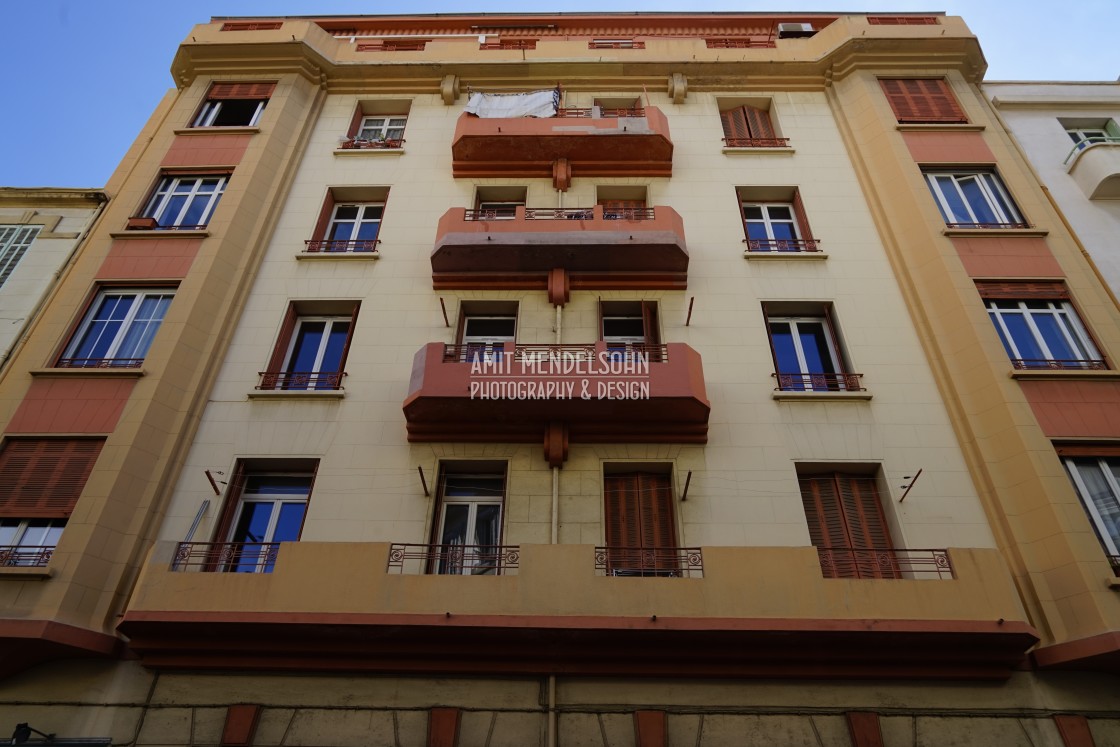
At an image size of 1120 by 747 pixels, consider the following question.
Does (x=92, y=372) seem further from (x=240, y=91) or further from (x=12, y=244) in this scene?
(x=240, y=91)

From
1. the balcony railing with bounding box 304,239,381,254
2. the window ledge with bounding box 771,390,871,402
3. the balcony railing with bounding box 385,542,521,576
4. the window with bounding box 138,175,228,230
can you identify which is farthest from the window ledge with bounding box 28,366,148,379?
the window ledge with bounding box 771,390,871,402

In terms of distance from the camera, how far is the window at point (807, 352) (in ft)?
42.6

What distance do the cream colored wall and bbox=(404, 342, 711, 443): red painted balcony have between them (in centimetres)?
32

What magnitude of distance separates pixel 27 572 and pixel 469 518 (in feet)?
20.0

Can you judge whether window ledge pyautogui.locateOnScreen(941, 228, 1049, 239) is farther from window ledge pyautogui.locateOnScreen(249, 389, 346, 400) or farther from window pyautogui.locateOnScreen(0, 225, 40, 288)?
window pyautogui.locateOnScreen(0, 225, 40, 288)

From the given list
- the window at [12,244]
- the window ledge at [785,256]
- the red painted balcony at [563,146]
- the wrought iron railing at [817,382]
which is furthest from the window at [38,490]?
the window ledge at [785,256]

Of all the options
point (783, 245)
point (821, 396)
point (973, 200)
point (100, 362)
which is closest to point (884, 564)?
point (821, 396)

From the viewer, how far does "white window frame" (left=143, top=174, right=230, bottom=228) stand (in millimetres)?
15273

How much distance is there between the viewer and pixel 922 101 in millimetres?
17312

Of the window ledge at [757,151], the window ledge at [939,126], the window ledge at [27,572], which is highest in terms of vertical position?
the window ledge at [939,126]

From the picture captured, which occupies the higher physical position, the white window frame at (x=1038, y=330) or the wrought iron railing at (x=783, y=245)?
the wrought iron railing at (x=783, y=245)

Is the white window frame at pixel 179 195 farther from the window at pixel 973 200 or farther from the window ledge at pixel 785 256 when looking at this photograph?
the window at pixel 973 200

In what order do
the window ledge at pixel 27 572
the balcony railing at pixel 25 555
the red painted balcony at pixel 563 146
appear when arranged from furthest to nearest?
the red painted balcony at pixel 563 146
the balcony railing at pixel 25 555
the window ledge at pixel 27 572

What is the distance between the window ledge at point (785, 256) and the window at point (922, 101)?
4868 mm
